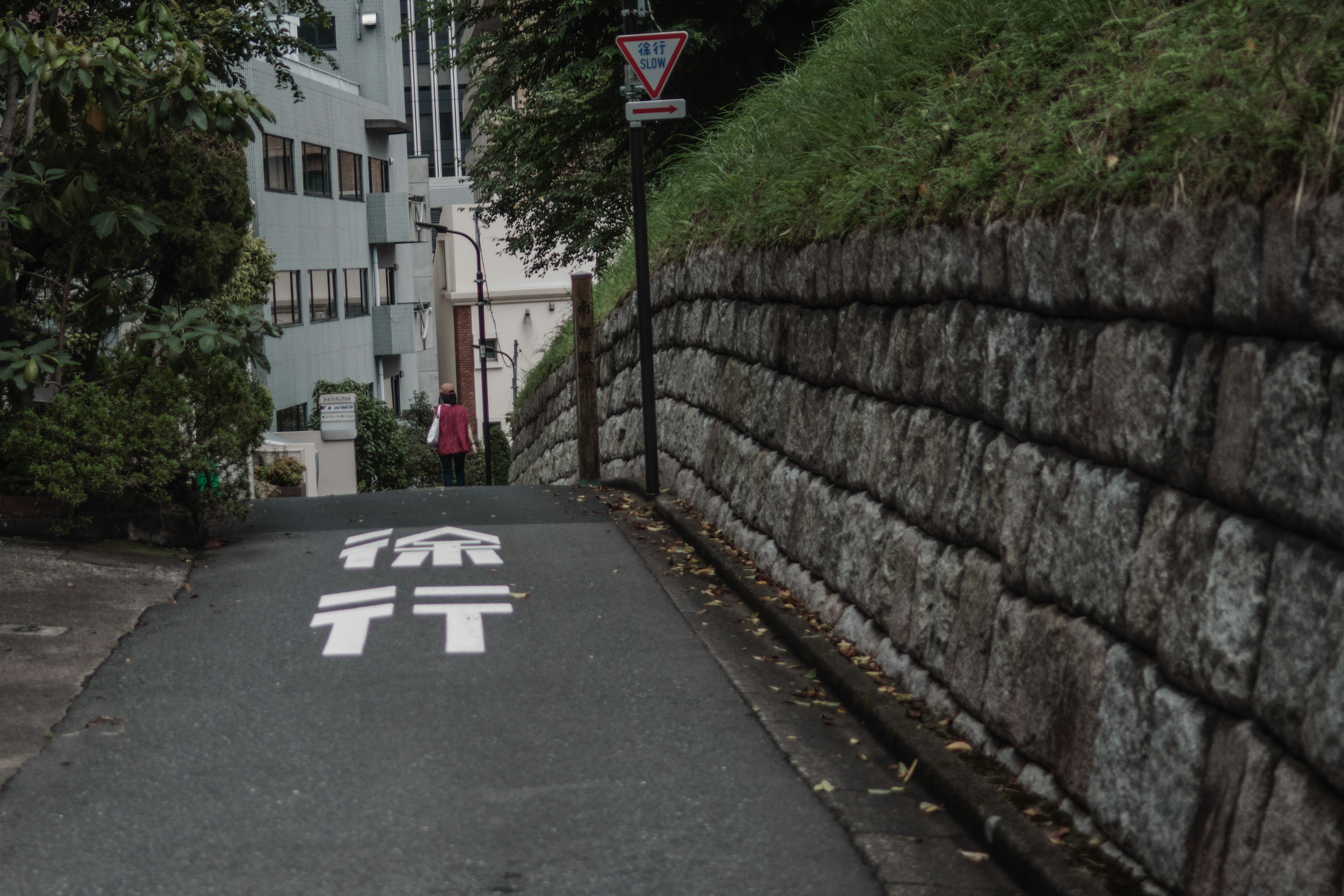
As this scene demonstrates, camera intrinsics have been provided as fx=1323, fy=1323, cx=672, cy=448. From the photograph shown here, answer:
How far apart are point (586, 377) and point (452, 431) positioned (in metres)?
6.30

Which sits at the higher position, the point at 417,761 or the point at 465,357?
the point at 465,357

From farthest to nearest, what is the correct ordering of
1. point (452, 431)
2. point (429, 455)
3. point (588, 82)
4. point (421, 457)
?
point (429, 455), point (421, 457), point (452, 431), point (588, 82)

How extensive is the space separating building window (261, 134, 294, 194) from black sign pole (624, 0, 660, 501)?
22.6m

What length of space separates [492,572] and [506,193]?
1406 centimetres

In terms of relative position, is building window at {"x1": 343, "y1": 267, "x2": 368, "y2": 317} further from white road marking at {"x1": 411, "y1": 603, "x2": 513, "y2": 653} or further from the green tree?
white road marking at {"x1": 411, "y1": 603, "x2": 513, "y2": 653}

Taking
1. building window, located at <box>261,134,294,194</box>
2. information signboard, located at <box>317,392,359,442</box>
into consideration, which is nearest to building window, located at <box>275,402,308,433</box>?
information signboard, located at <box>317,392,359,442</box>

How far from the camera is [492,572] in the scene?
28.5 feet

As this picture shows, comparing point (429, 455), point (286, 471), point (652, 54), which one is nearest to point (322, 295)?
point (429, 455)

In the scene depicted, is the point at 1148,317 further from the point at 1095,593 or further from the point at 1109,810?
the point at 1109,810

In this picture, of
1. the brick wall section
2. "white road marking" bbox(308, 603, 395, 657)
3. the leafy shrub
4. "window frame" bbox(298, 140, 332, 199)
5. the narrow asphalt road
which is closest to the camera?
the narrow asphalt road

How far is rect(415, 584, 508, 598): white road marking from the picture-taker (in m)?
8.00

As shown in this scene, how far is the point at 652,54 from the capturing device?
10289 mm

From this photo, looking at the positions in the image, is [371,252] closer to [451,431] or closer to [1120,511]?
[451,431]

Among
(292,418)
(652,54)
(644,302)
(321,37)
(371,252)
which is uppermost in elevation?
(321,37)
